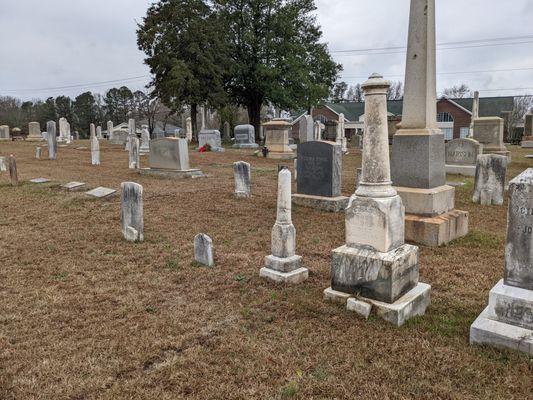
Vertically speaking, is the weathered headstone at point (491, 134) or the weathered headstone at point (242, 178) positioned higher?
the weathered headstone at point (491, 134)

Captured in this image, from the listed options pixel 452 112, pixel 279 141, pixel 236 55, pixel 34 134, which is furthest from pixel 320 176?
pixel 452 112

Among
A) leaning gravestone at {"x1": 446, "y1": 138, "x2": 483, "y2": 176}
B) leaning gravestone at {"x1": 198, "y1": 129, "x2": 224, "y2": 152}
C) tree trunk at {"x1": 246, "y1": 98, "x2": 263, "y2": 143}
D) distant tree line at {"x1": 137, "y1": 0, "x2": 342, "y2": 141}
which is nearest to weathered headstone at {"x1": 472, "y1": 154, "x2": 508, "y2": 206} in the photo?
leaning gravestone at {"x1": 446, "y1": 138, "x2": 483, "y2": 176}

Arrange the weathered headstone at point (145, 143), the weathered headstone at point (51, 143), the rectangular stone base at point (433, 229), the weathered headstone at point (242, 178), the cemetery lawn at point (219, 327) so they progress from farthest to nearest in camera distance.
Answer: the weathered headstone at point (145, 143)
the weathered headstone at point (51, 143)
the weathered headstone at point (242, 178)
the rectangular stone base at point (433, 229)
the cemetery lawn at point (219, 327)

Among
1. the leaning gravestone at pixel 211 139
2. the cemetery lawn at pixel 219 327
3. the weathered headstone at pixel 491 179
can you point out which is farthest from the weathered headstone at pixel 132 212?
the leaning gravestone at pixel 211 139

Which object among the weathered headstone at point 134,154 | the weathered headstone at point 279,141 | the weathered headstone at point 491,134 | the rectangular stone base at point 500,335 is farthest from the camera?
the weathered headstone at point 279,141

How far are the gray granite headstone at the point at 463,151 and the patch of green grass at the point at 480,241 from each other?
882 cm

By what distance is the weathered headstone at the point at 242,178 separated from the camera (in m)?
10.1

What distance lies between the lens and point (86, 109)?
66.5 metres

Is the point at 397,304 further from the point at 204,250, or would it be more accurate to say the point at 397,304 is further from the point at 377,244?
the point at 204,250

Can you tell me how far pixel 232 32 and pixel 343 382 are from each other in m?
35.8

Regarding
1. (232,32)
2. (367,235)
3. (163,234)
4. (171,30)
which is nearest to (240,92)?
(232,32)

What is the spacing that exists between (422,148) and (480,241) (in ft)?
5.85

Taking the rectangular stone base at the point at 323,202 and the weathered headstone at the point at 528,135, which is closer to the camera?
the rectangular stone base at the point at 323,202

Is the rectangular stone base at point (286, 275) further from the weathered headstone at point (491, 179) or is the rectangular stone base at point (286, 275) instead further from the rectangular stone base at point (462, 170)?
the rectangular stone base at point (462, 170)
